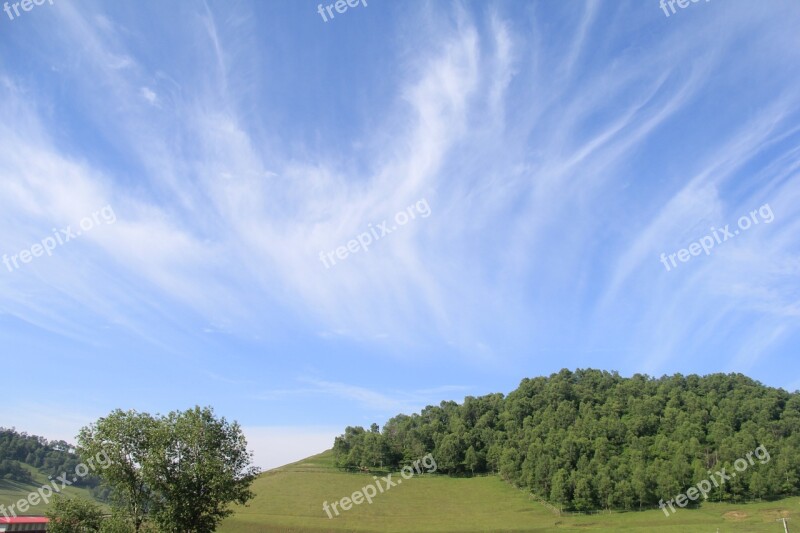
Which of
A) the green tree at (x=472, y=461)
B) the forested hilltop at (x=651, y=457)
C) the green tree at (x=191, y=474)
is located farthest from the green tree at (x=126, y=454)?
the green tree at (x=472, y=461)

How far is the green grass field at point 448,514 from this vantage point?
109m

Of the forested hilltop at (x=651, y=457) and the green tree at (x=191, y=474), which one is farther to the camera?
the forested hilltop at (x=651, y=457)

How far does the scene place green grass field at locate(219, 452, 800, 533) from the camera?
10888 cm

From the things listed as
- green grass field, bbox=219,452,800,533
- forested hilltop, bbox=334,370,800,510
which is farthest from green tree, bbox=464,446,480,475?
green grass field, bbox=219,452,800,533

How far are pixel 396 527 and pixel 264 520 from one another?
2967cm

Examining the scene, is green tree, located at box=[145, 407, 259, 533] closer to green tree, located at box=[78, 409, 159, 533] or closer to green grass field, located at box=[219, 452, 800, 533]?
green tree, located at box=[78, 409, 159, 533]

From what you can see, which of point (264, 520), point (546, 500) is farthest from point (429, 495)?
point (264, 520)

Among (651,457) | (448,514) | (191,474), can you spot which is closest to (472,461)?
(651,457)

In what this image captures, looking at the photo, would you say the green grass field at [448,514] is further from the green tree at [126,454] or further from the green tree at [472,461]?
the green tree at [126,454]

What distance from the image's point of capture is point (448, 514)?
5084 inches

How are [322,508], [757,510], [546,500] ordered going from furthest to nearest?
1. [546,500]
2. [322,508]
3. [757,510]

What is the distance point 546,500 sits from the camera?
15062 cm

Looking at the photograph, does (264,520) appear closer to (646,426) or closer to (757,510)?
(757,510)

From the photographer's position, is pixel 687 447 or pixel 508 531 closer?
pixel 508 531
